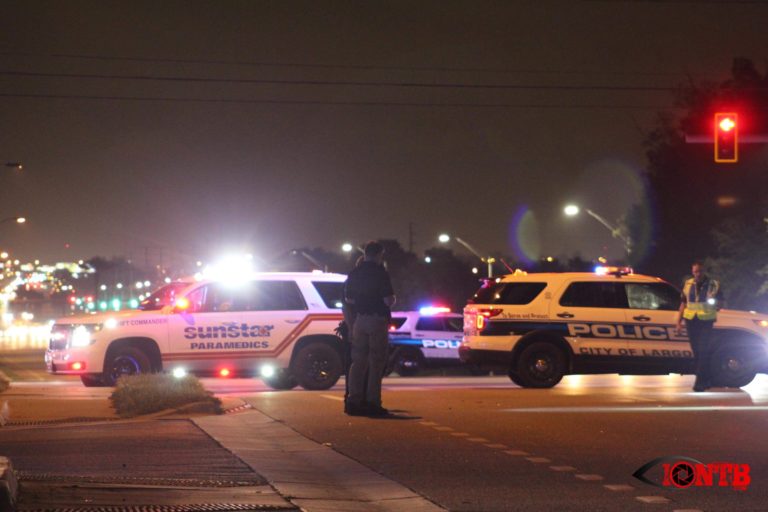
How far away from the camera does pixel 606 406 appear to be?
1507 cm

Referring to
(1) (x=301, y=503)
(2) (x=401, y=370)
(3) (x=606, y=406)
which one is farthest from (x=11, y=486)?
(2) (x=401, y=370)

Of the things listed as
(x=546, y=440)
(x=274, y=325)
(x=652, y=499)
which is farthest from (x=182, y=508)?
(x=274, y=325)

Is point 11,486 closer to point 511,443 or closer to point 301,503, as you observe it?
point 301,503

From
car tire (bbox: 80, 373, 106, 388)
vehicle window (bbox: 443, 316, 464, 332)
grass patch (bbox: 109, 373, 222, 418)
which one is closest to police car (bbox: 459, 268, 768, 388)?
grass patch (bbox: 109, 373, 222, 418)

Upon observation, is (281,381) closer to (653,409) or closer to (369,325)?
(369,325)

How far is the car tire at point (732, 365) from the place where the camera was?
18766 mm

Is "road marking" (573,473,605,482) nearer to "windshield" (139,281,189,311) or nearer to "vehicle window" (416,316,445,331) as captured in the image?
"windshield" (139,281,189,311)

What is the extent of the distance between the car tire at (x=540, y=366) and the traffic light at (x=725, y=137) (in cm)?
832

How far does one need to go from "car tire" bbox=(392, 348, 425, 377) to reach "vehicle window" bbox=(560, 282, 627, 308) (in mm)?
9929

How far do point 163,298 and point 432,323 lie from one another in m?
9.82

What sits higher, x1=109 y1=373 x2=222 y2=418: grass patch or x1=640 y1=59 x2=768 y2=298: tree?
x1=640 y1=59 x2=768 y2=298: tree

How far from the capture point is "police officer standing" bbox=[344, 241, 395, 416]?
44.2ft

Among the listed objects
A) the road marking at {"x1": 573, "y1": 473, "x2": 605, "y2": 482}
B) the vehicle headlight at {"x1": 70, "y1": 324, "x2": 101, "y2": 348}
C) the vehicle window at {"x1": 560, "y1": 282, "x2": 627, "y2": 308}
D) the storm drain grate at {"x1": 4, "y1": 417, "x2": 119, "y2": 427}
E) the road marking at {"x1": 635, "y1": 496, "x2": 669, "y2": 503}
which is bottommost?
the road marking at {"x1": 635, "y1": 496, "x2": 669, "y2": 503}

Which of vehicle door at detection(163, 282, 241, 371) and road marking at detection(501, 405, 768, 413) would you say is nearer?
road marking at detection(501, 405, 768, 413)
